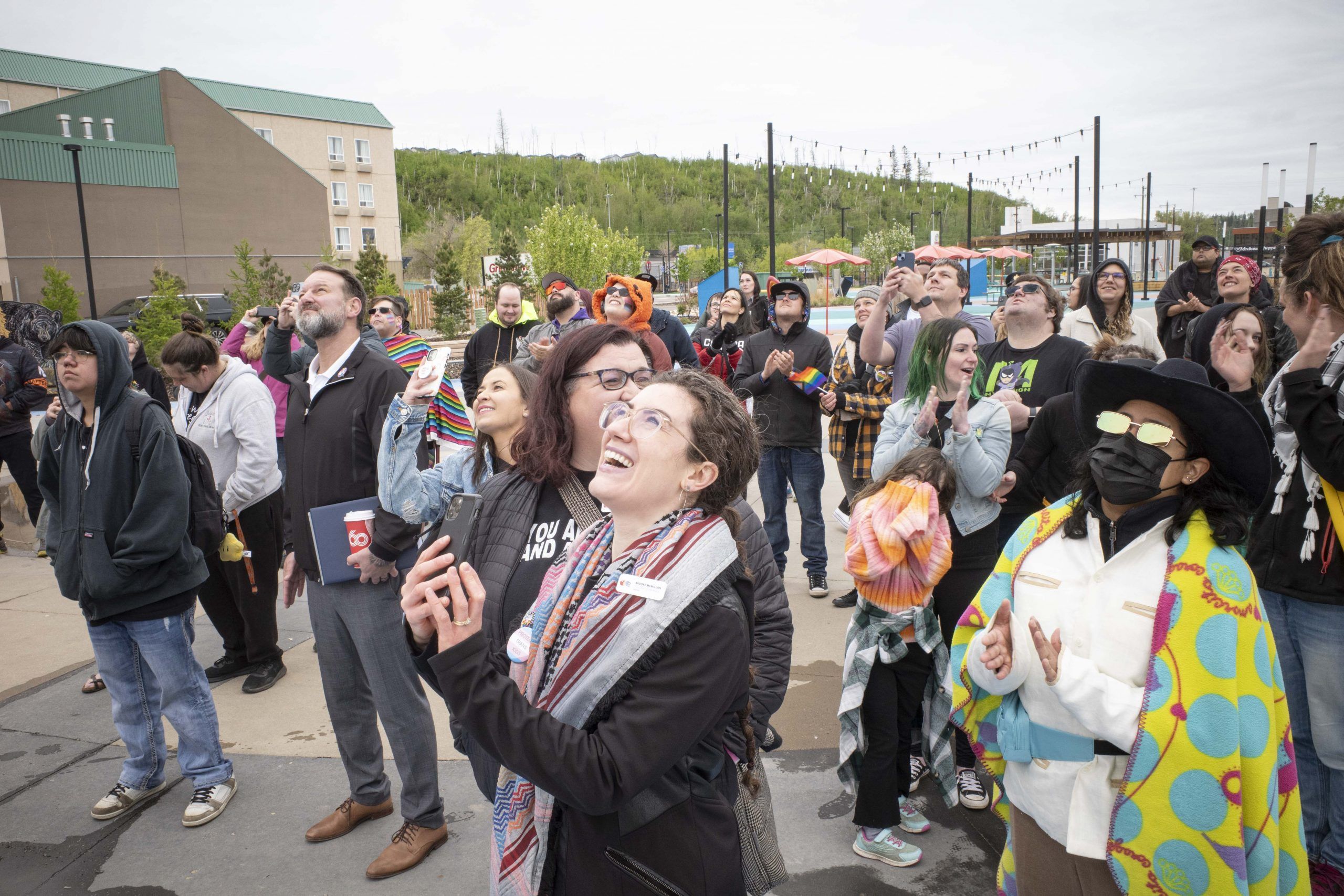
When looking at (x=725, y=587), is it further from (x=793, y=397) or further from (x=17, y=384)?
(x=17, y=384)

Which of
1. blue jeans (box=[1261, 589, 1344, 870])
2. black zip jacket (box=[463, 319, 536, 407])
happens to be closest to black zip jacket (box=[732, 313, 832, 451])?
black zip jacket (box=[463, 319, 536, 407])

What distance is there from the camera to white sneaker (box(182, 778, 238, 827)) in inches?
139

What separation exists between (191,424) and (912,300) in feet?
14.4

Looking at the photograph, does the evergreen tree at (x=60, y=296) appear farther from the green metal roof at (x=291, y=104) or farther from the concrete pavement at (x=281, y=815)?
the green metal roof at (x=291, y=104)

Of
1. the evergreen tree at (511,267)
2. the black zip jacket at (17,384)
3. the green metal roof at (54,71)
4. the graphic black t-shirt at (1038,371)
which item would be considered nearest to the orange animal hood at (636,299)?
the graphic black t-shirt at (1038,371)

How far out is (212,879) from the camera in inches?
125

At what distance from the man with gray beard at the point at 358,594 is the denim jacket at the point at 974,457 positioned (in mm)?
2040

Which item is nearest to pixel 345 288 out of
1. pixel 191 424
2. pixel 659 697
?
pixel 191 424

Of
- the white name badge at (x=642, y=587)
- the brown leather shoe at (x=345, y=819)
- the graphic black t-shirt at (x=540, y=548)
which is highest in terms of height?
the white name badge at (x=642, y=587)

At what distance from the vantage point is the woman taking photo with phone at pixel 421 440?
2.95 metres

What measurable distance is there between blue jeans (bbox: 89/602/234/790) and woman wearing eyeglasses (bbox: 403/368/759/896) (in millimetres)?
2529

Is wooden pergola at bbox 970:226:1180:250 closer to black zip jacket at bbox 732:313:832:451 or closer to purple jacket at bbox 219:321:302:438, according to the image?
black zip jacket at bbox 732:313:832:451

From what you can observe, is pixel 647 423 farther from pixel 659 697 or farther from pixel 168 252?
pixel 168 252

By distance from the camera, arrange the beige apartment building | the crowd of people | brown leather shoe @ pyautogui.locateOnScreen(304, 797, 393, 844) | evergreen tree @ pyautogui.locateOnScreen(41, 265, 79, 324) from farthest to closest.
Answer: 1. the beige apartment building
2. evergreen tree @ pyautogui.locateOnScreen(41, 265, 79, 324)
3. brown leather shoe @ pyautogui.locateOnScreen(304, 797, 393, 844)
4. the crowd of people
